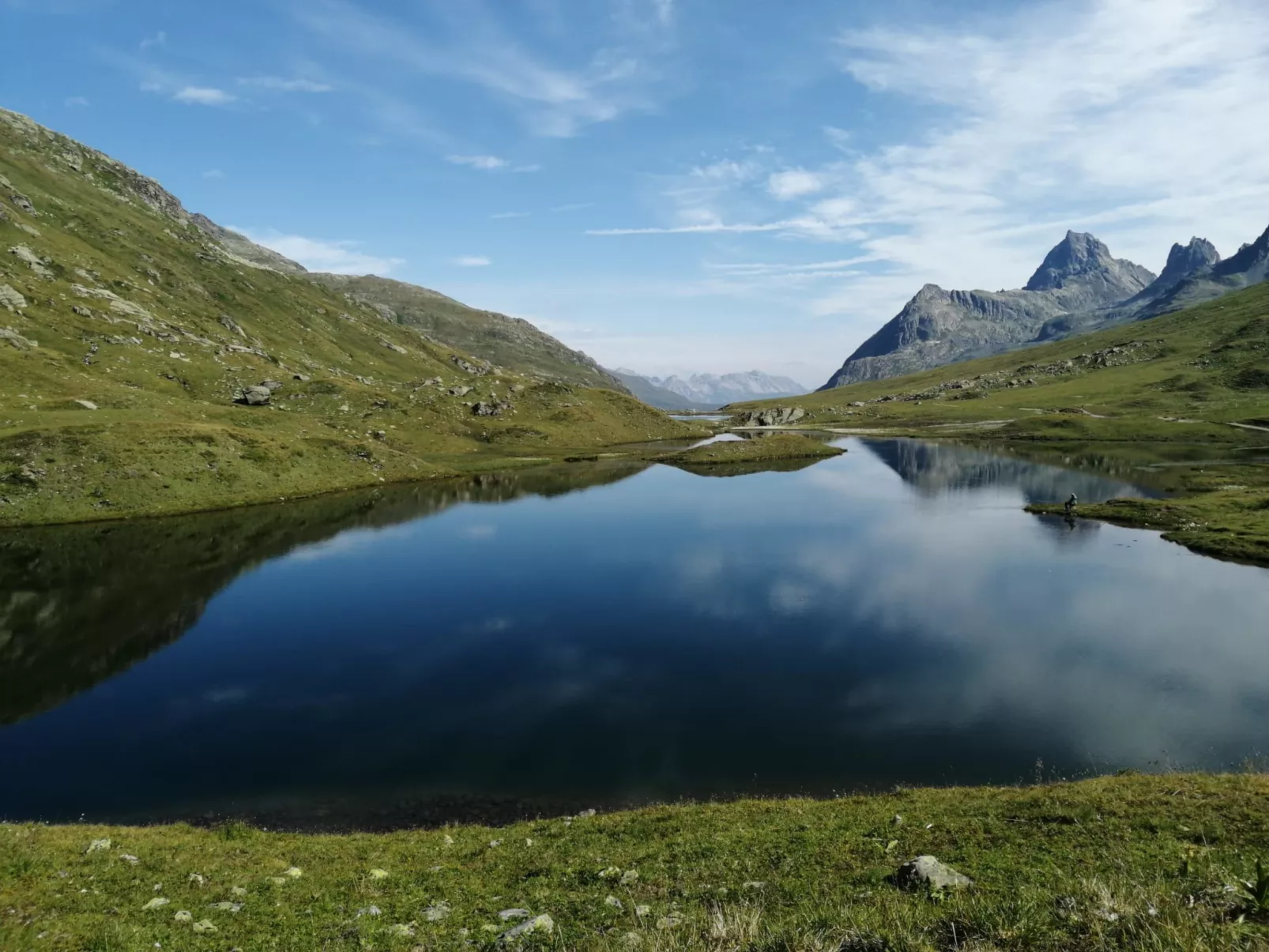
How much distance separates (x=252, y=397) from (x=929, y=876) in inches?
6775

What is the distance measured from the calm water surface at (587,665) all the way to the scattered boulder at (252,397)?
7715 centimetres

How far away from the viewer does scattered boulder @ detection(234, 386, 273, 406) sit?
15050 cm

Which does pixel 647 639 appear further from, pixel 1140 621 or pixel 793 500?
pixel 793 500

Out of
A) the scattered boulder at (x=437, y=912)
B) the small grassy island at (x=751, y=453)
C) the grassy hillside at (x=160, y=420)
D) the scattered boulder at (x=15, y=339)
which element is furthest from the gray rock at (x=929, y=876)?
the scattered boulder at (x=15, y=339)

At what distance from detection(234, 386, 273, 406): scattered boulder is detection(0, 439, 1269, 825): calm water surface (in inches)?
3038

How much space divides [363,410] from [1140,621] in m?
166

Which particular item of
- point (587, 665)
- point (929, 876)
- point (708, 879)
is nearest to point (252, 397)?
point (587, 665)

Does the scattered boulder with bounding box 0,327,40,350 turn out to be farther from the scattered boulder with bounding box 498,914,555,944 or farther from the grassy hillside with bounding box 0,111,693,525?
the scattered boulder with bounding box 498,914,555,944

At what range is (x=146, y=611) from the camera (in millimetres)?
54656

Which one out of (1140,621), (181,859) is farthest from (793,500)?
(181,859)

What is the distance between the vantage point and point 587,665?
4422 cm

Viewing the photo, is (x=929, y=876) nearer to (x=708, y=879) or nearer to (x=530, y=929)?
(x=708, y=879)

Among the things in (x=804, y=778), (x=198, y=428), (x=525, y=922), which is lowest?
(x=804, y=778)

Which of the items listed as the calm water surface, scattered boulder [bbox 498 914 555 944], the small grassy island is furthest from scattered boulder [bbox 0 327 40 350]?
scattered boulder [bbox 498 914 555 944]
